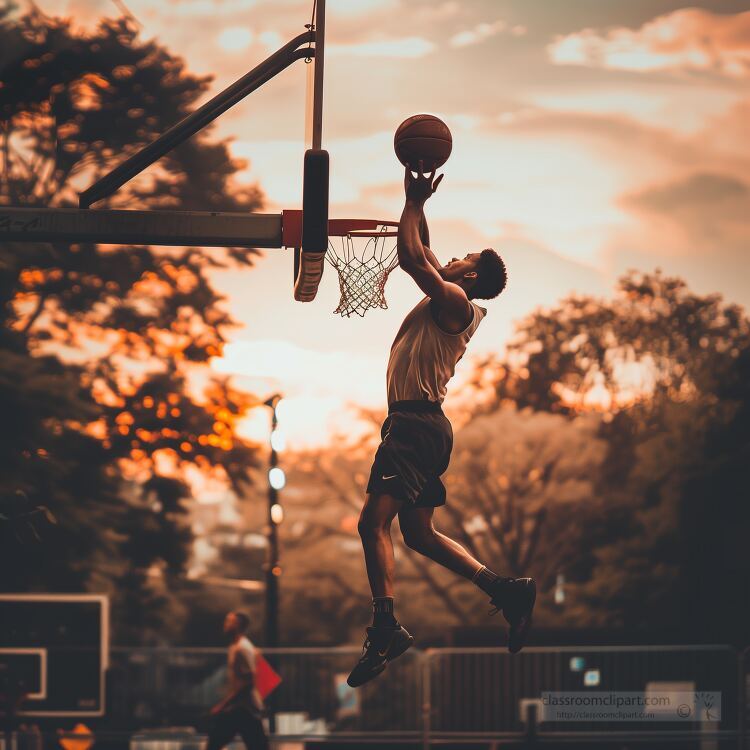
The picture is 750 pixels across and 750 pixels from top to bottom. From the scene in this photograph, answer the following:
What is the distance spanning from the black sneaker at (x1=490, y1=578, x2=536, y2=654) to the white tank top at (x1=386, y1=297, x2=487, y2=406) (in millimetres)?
957

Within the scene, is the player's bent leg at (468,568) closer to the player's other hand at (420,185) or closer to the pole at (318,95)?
the player's other hand at (420,185)

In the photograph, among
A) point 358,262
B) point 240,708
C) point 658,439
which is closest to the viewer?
point 358,262

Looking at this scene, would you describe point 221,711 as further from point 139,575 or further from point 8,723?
point 139,575

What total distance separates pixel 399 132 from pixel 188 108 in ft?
59.8

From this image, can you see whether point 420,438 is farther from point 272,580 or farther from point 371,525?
point 272,580

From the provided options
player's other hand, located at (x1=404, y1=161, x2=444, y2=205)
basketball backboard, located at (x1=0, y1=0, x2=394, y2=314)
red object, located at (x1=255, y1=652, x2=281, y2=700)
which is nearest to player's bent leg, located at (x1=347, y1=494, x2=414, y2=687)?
basketball backboard, located at (x1=0, y1=0, x2=394, y2=314)

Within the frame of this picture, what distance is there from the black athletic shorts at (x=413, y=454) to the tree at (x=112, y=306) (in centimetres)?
1620

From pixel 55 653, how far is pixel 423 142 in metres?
13.6

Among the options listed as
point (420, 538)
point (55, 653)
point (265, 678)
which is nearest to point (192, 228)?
point (420, 538)

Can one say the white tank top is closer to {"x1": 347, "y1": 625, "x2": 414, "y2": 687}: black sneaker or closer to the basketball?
the basketball

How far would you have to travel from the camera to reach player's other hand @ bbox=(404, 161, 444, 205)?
19.4 ft

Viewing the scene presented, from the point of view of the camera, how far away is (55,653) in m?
17.7

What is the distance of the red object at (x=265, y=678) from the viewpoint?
16.3 meters

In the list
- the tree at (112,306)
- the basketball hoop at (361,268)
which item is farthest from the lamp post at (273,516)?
the basketball hoop at (361,268)
